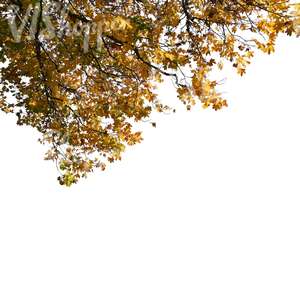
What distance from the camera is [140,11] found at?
877 cm

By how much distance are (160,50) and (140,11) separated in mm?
1202

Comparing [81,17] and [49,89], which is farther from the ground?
[49,89]

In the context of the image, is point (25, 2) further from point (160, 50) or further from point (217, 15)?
point (217, 15)

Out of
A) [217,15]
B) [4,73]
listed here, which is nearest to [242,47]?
[217,15]

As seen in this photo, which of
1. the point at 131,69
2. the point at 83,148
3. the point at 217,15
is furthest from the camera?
the point at 83,148

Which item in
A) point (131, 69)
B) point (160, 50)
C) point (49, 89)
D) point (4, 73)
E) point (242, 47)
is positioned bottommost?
point (242, 47)

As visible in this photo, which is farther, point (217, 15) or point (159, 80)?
point (159, 80)

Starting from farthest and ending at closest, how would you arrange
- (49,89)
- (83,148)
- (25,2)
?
(83,148) < (49,89) < (25,2)

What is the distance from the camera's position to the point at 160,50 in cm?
804

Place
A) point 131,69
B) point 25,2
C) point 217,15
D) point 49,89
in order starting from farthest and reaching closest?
point 49,89 → point 131,69 → point 217,15 → point 25,2

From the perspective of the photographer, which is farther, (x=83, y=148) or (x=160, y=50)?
(x=83, y=148)

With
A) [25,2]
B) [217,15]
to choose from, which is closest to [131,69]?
[217,15]

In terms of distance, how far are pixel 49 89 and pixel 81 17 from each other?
254 cm

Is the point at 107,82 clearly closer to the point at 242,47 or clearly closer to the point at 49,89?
the point at 49,89
